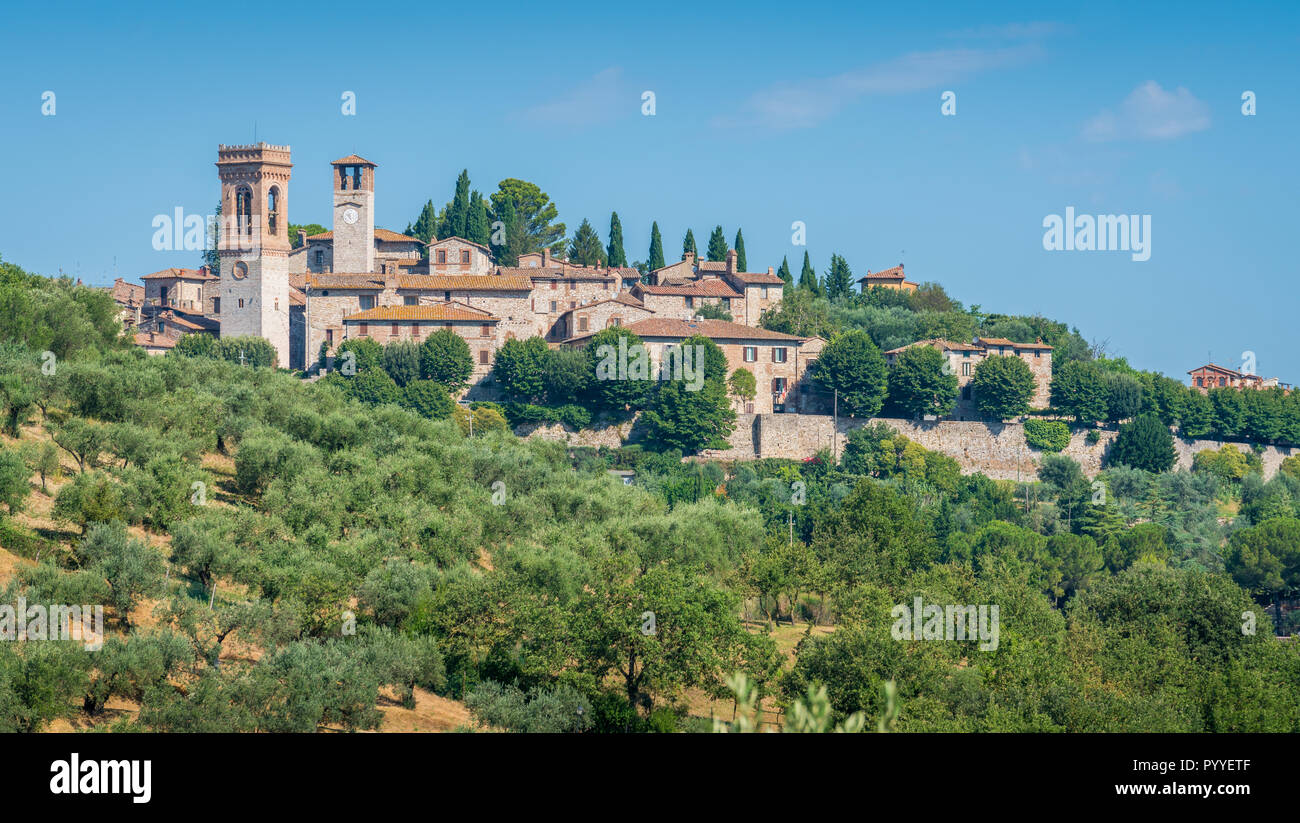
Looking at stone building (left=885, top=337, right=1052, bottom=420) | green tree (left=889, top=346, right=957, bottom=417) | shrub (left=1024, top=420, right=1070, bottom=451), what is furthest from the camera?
stone building (left=885, top=337, right=1052, bottom=420)

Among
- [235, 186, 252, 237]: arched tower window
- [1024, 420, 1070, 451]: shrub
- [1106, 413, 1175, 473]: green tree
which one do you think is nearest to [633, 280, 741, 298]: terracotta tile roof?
[1024, 420, 1070, 451]: shrub

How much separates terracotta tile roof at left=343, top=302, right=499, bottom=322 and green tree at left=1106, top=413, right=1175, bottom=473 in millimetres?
32511

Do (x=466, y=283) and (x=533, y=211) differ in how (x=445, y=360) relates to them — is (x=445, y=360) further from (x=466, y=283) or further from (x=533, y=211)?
(x=533, y=211)

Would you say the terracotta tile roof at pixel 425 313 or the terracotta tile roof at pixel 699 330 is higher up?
the terracotta tile roof at pixel 425 313

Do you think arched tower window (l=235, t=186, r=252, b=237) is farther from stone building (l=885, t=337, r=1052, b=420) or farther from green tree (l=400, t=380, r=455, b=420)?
stone building (l=885, t=337, r=1052, b=420)

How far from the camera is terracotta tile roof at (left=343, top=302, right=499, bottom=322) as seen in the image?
73.6 meters

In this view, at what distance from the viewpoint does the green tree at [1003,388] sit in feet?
242

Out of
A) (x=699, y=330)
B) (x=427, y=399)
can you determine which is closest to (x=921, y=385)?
(x=699, y=330)

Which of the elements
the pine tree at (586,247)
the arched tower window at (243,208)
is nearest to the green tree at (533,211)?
the pine tree at (586,247)

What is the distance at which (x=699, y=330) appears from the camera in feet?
246

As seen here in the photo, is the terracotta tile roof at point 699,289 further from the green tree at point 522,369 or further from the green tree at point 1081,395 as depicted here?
the green tree at point 1081,395

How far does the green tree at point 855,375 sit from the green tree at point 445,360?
58.9ft
